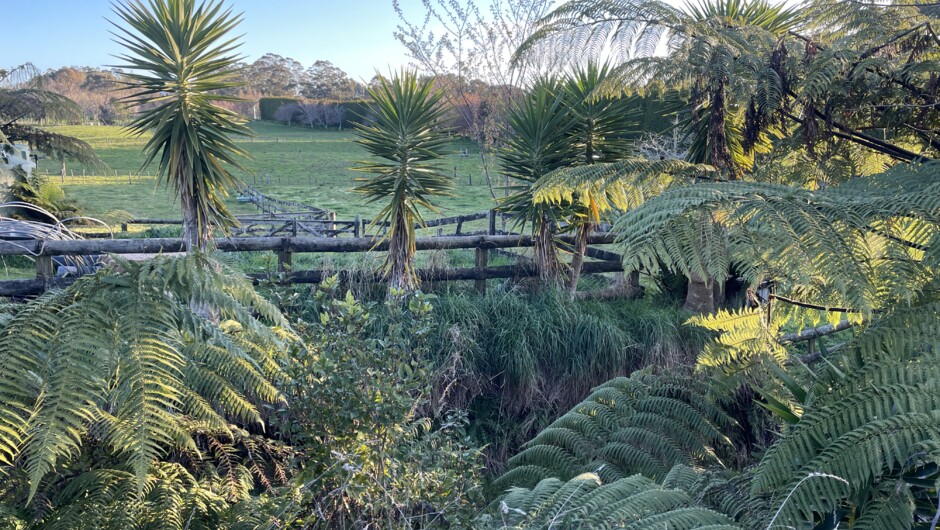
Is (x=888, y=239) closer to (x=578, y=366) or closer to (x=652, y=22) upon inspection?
(x=652, y=22)

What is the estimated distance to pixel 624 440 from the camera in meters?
3.74

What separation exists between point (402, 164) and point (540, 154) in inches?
56.3

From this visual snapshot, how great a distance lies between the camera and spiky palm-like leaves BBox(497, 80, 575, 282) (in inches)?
251

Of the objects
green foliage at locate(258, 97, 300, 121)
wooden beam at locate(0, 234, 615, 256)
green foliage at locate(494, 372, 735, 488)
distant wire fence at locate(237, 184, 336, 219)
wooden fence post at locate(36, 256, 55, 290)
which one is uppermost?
green foliage at locate(258, 97, 300, 121)

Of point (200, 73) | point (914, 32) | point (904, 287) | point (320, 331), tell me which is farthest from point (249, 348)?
point (914, 32)

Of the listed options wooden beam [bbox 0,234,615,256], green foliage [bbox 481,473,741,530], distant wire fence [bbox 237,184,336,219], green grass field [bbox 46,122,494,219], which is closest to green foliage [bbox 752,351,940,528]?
green foliage [bbox 481,473,741,530]

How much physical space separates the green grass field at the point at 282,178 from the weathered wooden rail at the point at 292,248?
18.9 ft

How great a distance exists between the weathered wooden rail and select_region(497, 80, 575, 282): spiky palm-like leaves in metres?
0.34

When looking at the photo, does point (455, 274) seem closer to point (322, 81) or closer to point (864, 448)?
point (864, 448)

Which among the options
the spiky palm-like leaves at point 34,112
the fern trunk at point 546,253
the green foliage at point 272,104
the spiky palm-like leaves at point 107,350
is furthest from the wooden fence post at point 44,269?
the green foliage at point 272,104

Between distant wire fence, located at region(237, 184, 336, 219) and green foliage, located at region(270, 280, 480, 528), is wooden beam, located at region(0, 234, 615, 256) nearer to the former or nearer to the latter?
green foliage, located at region(270, 280, 480, 528)

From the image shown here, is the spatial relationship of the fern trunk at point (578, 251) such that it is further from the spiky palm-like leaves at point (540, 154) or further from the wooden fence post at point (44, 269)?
the wooden fence post at point (44, 269)

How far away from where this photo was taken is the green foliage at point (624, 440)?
11.9 ft

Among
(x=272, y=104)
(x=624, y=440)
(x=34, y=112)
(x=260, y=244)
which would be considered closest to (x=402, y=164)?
(x=260, y=244)
